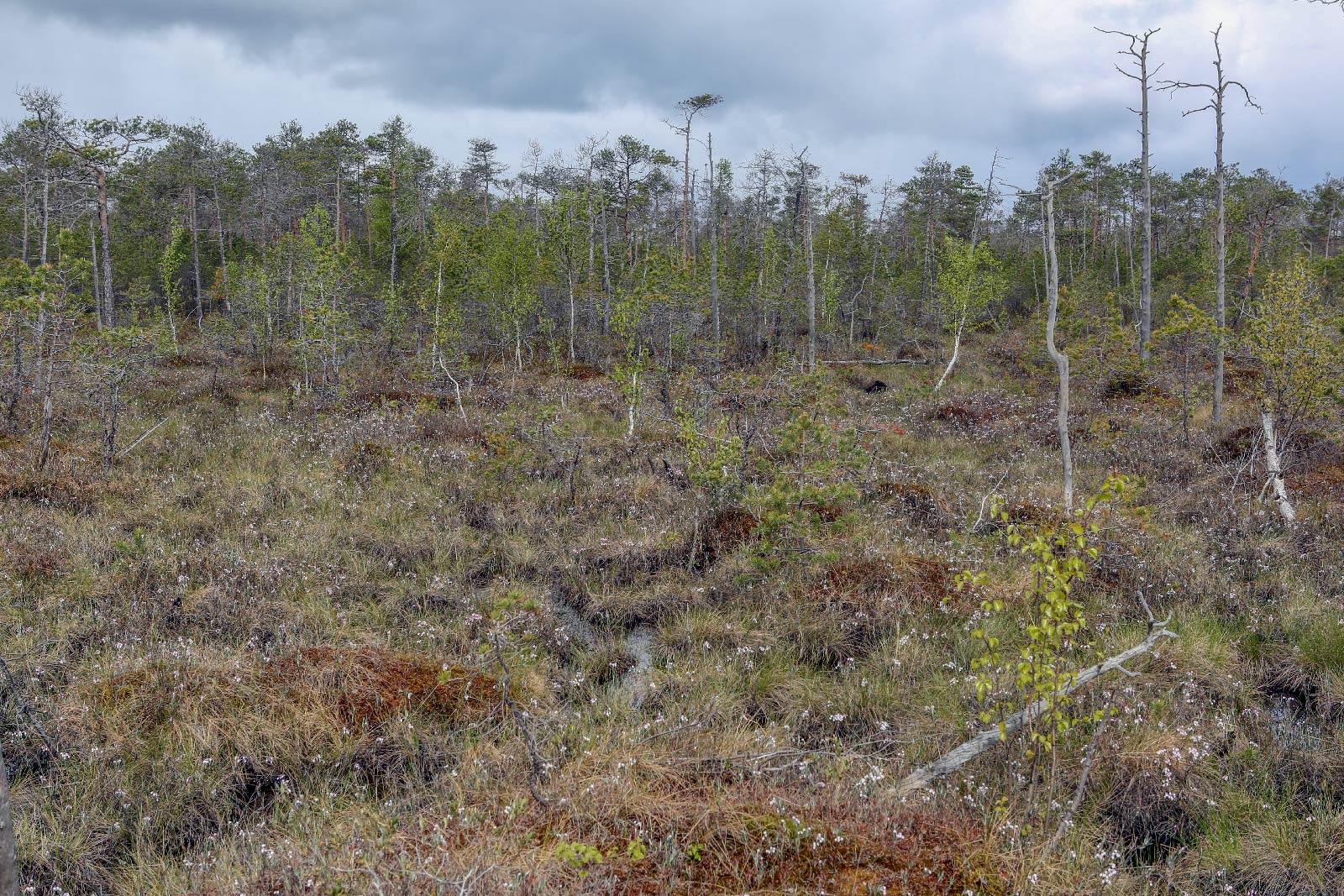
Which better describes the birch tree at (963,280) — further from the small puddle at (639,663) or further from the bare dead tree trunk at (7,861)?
the bare dead tree trunk at (7,861)

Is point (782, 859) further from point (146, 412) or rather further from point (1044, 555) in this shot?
point (146, 412)

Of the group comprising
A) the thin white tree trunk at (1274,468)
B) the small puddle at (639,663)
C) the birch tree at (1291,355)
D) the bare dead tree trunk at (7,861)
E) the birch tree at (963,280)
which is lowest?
the small puddle at (639,663)

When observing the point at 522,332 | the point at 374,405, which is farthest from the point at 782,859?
the point at 522,332

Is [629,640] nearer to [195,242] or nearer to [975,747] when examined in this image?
[975,747]

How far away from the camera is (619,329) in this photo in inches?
578

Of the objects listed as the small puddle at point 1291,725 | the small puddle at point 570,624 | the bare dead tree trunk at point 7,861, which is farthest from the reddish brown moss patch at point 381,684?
the small puddle at point 1291,725

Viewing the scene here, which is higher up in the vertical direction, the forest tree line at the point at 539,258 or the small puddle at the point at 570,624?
the forest tree line at the point at 539,258

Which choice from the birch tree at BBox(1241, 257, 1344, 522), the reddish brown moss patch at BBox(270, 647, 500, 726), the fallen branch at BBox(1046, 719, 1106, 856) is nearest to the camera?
the fallen branch at BBox(1046, 719, 1106, 856)

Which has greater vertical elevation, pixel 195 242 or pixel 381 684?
pixel 195 242

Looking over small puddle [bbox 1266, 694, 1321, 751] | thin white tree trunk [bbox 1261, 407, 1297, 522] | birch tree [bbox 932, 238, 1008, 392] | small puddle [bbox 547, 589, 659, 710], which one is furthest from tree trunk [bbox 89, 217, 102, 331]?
thin white tree trunk [bbox 1261, 407, 1297, 522]

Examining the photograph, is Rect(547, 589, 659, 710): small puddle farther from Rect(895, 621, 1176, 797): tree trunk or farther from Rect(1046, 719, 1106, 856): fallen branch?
Rect(1046, 719, 1106, 856): fallen branch

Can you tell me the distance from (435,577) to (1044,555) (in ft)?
20.8

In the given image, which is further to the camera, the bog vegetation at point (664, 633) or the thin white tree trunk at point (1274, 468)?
the thin white tree trunk at point (1274, 468)

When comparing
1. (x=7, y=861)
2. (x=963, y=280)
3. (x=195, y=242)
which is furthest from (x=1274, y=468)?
(x=195, y=242)
